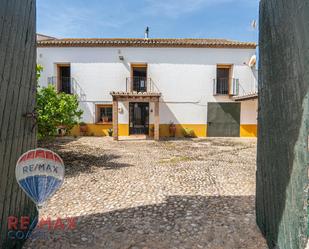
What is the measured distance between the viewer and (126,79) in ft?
46.4

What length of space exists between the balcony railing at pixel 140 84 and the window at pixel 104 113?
6.25ft

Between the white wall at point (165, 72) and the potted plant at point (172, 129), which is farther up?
the white wall at point (165, 72)

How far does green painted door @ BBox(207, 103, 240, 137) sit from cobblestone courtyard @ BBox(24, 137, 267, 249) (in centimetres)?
797

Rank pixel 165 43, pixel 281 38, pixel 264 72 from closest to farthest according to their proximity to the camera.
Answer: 1. pixel 281 38
2. pixel 264 72
3. pixel 165 43

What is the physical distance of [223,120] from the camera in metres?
14.1

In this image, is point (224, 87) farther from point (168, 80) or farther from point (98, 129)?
point (98, 129)

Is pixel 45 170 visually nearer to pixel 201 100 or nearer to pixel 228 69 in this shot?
pixel 201 100

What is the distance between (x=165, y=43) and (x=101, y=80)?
4940mm

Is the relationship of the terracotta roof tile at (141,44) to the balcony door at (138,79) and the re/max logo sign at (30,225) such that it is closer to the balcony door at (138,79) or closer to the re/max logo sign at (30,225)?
the balcony door at (138,79)

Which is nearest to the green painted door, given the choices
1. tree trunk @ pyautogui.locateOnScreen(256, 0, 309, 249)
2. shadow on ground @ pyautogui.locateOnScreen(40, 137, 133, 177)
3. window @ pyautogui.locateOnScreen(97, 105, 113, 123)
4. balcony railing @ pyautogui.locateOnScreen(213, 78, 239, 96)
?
balcony railing @ pyautogui.locateOnScreen(213, 78, 239, 96)

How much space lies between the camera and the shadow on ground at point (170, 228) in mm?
2520

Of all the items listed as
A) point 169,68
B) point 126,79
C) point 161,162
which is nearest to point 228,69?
point 169,68

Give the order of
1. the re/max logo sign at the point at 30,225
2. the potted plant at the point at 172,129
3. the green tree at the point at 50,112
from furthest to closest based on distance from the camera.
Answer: the potted plant at the point at 172,129 < the green tree at the point at 50,112 < the re/max logo sign at the point at 30,225

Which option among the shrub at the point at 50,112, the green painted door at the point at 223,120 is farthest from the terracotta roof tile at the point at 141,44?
the shrub at the point at 50,112
